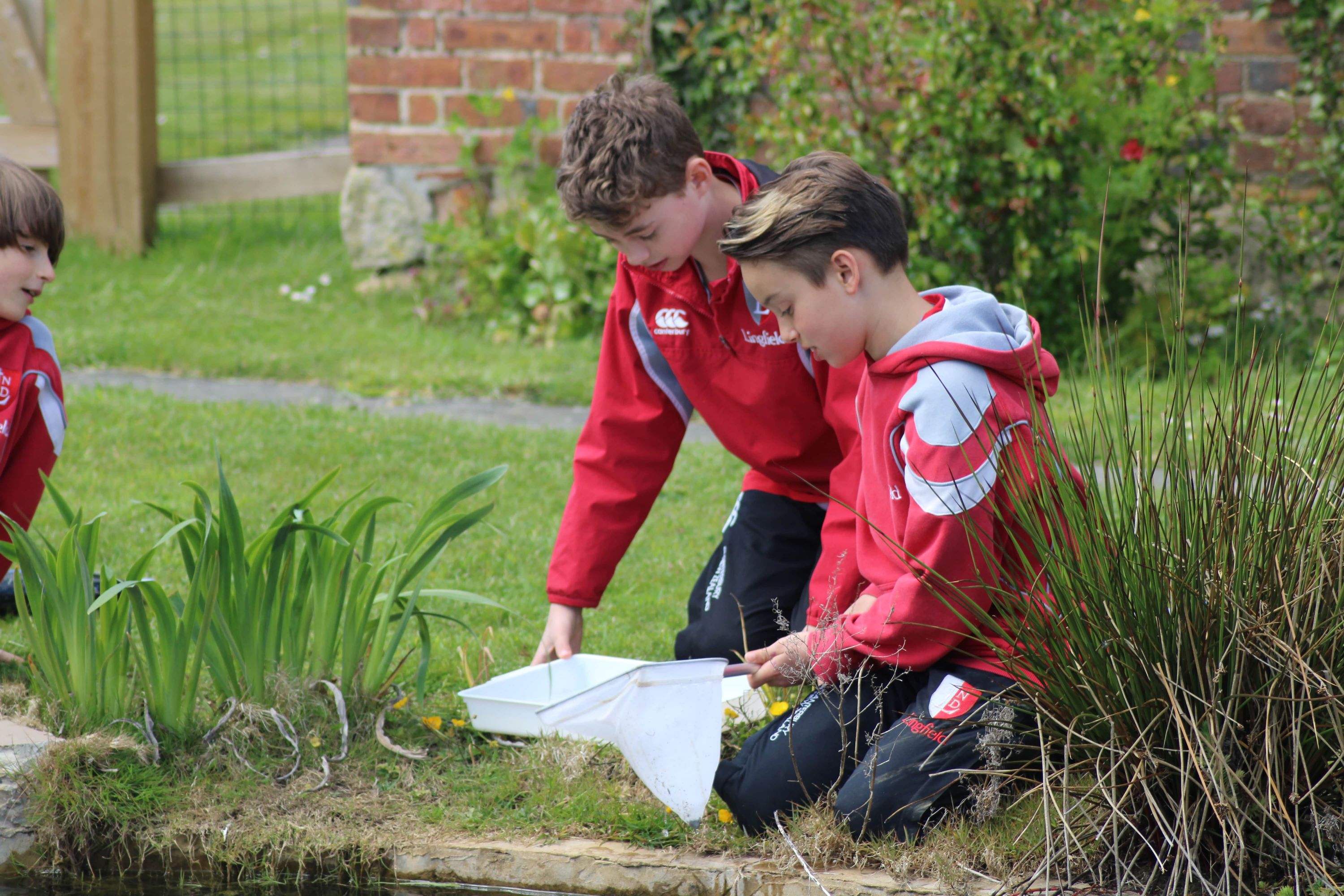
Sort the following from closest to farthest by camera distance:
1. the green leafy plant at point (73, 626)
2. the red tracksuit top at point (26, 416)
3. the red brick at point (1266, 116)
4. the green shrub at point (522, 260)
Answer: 1. the green leafy plant at point (73, 626)
2. the red tracksuit top at point (26, 416)
3. the red brick at point (1266, 116)
4. the green shrub at point (522, 260)

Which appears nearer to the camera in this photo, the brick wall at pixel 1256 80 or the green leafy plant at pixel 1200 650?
the green leafy plant at pixel 1200 650

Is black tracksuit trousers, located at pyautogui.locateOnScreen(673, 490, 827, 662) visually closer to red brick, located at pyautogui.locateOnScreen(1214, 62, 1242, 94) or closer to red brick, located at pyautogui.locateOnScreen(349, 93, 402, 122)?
red brick, located at pyautogui.locateOnScreen(1214, 62, 1242, 94)

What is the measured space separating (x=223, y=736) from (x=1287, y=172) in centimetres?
482

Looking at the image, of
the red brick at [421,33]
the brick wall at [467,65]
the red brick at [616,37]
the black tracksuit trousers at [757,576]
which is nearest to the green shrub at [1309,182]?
the red brick at [616,37]

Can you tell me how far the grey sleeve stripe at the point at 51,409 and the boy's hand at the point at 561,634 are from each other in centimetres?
119

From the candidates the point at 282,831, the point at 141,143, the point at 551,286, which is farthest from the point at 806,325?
the point at 141,143

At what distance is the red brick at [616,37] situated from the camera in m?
5.90

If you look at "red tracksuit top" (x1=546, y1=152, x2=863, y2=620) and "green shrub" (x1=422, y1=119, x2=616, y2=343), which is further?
"green shrub" (x1=422, y1=119, x2=616, y2=343)

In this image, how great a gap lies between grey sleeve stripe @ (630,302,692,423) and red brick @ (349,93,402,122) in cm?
369

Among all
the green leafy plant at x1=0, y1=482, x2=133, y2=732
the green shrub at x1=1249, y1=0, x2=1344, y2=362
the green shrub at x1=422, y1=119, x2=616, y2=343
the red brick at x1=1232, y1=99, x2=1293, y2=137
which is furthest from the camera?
the green shrub at x1=422, y1=119, x2=616, y2=343

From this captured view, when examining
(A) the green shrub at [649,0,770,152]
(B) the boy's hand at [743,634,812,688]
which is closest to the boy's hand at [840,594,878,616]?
(B) the boy's hand at [743,634,812,688]

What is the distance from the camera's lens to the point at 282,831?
2.32 metres

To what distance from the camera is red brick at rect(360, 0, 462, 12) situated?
598cm

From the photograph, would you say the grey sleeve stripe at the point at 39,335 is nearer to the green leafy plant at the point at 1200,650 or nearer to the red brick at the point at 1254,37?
the green leafy plant at the point at 1200,650
